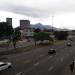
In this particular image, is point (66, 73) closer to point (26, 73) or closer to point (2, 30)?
point (26, 73)

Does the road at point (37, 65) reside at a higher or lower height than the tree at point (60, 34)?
higher

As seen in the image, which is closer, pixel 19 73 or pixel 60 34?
pixel 19 73

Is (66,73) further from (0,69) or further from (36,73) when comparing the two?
(0,69)

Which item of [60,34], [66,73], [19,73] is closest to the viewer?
[19,73]

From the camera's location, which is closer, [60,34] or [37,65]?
[37,65]

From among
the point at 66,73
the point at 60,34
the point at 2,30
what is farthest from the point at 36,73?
the point at 60,34

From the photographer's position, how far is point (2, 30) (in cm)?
13825

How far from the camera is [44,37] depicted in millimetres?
105375

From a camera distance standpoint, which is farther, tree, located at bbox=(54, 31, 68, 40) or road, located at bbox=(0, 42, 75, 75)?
tree, located at bbox=(54, 31, 68, 40)

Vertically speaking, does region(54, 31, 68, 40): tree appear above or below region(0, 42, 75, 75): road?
below

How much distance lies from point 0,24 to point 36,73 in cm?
11689

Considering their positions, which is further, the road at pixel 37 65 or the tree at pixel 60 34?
the tree at pixel 60 34

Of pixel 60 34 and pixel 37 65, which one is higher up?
pixel 37 65

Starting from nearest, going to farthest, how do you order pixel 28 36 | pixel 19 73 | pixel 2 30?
pixel 19 73, pixel 2 30, pixel 28 36
